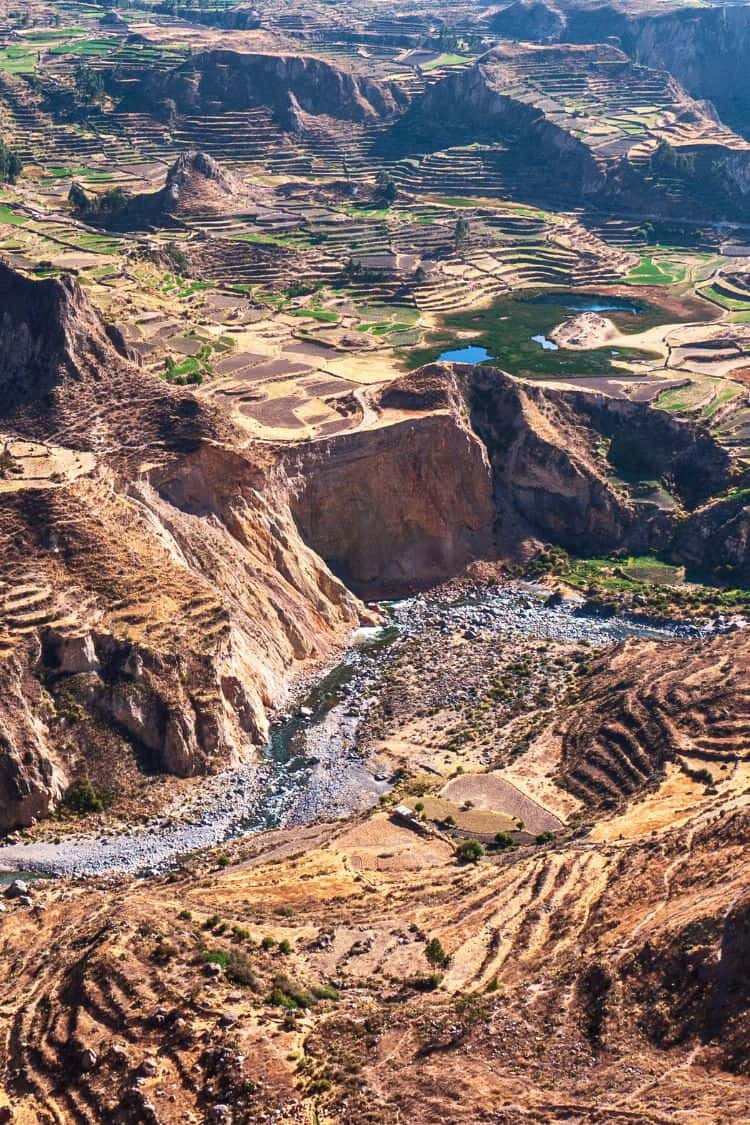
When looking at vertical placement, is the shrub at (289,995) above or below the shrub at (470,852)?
above

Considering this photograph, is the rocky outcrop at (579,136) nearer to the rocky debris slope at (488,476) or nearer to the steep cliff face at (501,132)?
the steep cliff face at (501,132)

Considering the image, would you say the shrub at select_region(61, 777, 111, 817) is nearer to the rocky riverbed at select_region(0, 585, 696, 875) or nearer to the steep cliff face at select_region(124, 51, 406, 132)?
the rocky riverbed at select_region(0, 585, 696, 875)

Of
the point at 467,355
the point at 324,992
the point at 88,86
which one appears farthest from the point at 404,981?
the point at 88,86

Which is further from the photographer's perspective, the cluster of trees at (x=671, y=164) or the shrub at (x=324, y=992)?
the cluster of trees at (x=671, y=164)

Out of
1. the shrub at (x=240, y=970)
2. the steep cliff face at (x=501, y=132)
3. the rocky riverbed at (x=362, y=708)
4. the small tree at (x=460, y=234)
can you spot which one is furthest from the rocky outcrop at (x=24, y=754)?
the steep cliff face at (x=501, y=132)

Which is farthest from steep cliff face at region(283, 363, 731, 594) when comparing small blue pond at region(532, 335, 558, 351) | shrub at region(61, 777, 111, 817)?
shrub at region(61, 777, 111, 817)

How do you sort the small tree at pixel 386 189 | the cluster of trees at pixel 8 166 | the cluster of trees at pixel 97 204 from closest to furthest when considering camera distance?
1. the cluster of trees at pixel 97 204
2. the cluster of trees at pixel 8 166
3. the small tree at pixel 386 189
